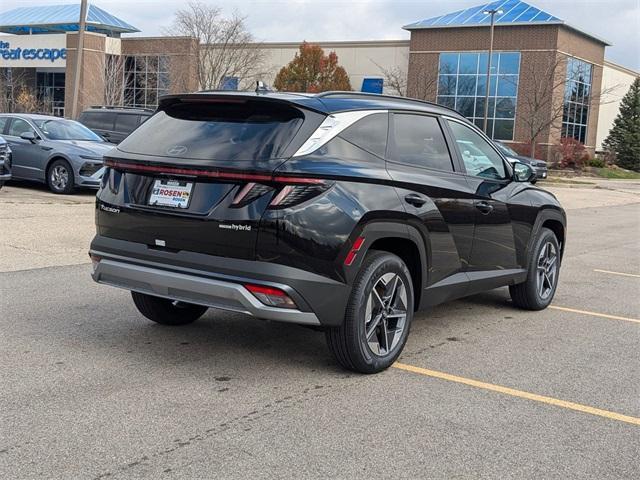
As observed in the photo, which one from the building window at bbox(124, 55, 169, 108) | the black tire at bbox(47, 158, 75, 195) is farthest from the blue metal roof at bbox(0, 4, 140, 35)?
the black tire at bbox(47, 158, 75, 195)

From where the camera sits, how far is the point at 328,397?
4.71 meters

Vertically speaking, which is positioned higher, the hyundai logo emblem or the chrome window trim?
the chrome window trim

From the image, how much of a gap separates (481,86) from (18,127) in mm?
38931

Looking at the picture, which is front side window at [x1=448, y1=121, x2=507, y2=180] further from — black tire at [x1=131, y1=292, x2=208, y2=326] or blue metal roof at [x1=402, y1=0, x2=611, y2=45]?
Answer: blue metal roof at [x1=402, y1=0, x2=611, y2=45]

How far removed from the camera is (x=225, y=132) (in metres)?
4.99

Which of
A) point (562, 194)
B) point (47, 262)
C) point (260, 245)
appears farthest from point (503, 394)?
point (562, 194)

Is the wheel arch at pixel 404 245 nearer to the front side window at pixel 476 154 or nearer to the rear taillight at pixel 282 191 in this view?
the rear taillight at pixel 282 191

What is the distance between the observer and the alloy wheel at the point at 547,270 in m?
7.47

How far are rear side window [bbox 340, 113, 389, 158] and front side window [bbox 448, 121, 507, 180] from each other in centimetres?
102

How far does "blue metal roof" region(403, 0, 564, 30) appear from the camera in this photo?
49.6 metres

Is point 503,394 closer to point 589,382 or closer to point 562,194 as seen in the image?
point 589,382

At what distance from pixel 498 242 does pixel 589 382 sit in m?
1.69

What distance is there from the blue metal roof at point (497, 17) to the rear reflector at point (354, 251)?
157 ft

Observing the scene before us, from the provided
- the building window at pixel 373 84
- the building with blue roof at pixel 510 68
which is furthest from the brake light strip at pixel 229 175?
the building window at pixel 373 84
